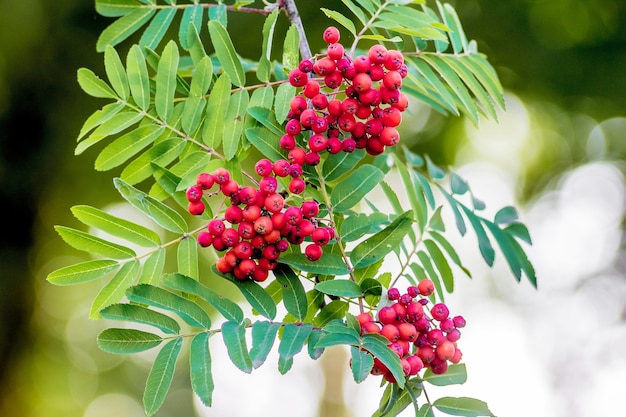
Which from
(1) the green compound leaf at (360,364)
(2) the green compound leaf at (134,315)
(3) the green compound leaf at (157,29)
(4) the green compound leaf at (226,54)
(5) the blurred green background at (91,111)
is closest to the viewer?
(1) the green compound leaf at (360,364)

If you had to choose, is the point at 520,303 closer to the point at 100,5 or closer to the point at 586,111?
the point at 586,111

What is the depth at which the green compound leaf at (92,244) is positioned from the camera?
1172 mm

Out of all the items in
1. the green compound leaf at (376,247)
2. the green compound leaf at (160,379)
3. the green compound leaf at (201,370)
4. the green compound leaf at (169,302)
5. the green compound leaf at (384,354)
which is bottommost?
the green compound leaf at (160,379)

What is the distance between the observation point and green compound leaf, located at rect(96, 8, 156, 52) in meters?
1.56

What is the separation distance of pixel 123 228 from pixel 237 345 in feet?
1.19

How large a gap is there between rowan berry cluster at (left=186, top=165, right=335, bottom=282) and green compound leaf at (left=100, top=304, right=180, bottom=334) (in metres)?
0.15

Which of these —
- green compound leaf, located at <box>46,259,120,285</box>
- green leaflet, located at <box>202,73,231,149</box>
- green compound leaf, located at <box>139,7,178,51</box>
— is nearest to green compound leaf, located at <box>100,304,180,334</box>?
green compound leaf, located at <box>46,259,120,285</box>

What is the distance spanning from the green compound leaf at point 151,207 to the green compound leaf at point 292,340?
33 centimetres

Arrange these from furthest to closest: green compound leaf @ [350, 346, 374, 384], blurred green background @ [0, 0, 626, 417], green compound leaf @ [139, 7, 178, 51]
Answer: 1. blurred green background @ [0, 0, 626, 417]
2. green compound leaf @ [139, 7, 178, 51]
3. green compound leaf @ [350, 346, 374, 384]

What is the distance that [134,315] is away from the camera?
3.58 feet

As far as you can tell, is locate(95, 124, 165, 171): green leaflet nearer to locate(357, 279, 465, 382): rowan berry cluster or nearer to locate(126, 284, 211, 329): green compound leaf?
locate(126, 284, 211, 329): green compound leaf

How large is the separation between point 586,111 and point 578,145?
0.35 meters

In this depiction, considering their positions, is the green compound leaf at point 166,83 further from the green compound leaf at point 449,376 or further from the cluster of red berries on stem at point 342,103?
the green compound leaf at point 449,376

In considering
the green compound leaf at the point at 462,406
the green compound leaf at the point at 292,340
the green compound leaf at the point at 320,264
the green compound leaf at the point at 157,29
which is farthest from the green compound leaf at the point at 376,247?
the green compound leaf at the point at 157,29
